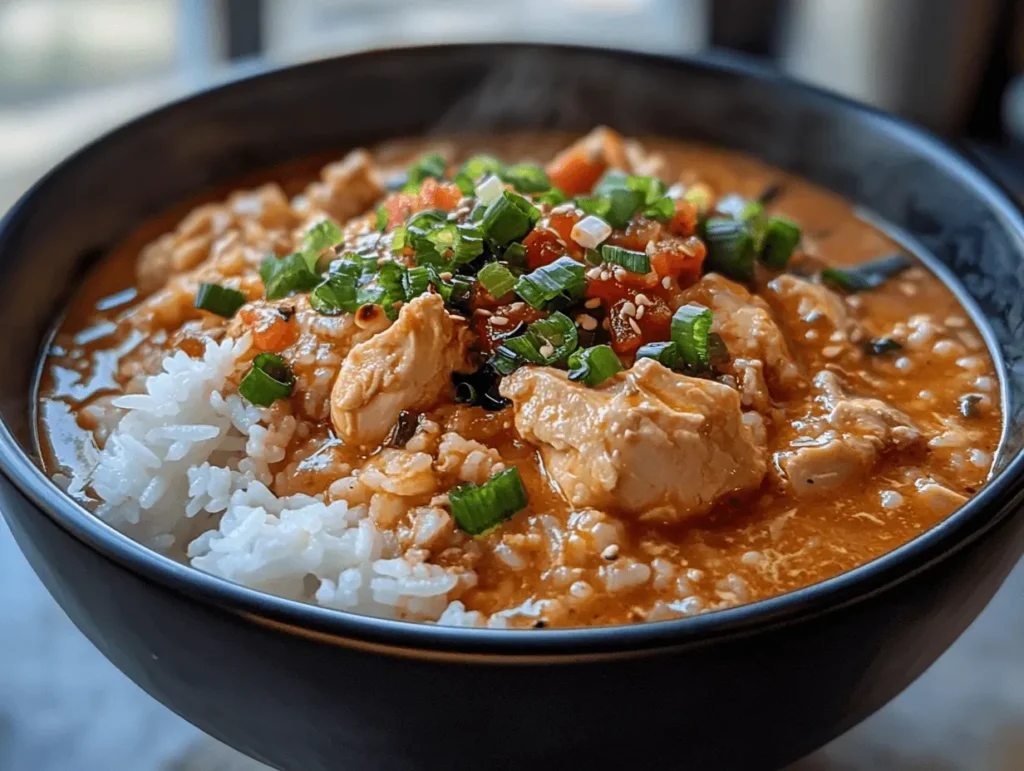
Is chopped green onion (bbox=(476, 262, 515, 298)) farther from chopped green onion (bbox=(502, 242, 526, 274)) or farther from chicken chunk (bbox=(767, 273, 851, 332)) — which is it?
chicken chunk (bbox=(767, 273, 851, 332))

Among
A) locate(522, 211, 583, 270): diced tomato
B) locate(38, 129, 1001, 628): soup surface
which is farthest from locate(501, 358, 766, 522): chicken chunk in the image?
locate(522, 211, 583, 270): diced tomato

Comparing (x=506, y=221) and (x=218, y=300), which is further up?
(x=506, y=221)

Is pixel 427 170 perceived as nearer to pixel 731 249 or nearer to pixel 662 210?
pixel 662 210

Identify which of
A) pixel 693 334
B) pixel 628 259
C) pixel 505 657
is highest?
pixel 628 259

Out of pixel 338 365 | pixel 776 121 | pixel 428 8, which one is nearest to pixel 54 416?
pixel 338 365

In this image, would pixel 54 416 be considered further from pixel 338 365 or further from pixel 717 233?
pixel 717 233

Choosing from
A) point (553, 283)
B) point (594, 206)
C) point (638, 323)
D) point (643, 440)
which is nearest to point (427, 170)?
point (594, 206)
